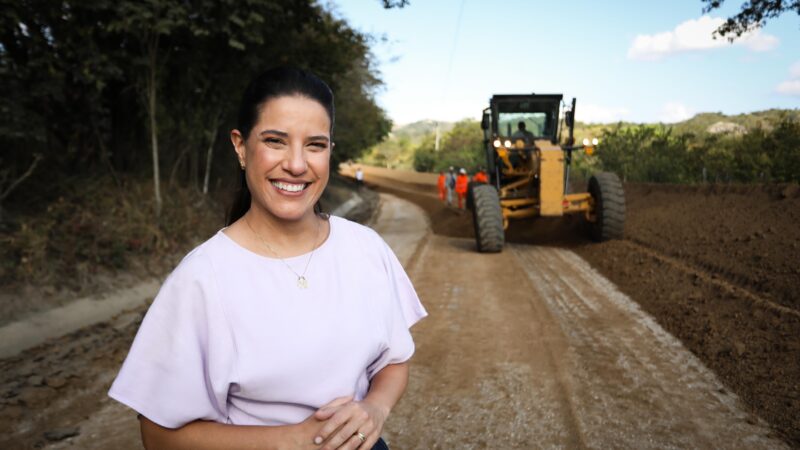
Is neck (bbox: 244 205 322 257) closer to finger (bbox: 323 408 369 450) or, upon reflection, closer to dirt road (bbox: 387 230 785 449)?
finger (bbox: 323 408 369 450)

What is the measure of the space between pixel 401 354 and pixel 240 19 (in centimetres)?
799

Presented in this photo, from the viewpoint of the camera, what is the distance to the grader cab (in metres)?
9.97

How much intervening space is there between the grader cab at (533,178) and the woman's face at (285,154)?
8505 millimetres

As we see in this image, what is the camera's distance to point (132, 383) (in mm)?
1294

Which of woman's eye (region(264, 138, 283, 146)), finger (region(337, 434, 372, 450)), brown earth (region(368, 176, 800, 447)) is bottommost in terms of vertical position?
brown earth (region(368, 176, 800, 447))

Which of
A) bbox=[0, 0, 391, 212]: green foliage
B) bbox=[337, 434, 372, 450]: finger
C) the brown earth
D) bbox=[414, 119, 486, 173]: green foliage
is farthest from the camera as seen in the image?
bbox=[414, 119, 486, 173]: green foliage

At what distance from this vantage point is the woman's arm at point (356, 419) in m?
1.37

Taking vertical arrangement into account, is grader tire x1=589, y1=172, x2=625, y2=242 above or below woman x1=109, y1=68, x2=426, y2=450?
below

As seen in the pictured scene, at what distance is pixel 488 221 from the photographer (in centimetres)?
994

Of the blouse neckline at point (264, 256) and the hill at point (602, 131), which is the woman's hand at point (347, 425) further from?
the hill at point (602, 131)

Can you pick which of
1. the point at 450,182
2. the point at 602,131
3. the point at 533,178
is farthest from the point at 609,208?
the point at 602,131

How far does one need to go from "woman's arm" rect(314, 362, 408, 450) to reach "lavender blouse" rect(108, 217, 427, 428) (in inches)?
2.6

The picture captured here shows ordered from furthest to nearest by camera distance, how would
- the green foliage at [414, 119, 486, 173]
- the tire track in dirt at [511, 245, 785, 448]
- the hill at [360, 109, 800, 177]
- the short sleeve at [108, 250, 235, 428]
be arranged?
the green foliage at [414, 119, 486, 173] → the hill at [360, 109, 800, 177] → the tire track in dirt at [511, 245, 785, 448] → the short sleeve at [108, 250, 235, 428]

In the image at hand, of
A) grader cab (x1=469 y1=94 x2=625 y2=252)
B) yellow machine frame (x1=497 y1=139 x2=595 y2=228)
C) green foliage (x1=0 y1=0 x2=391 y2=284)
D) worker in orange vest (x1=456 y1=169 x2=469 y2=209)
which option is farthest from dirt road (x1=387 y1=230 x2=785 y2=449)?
worker in orange vest (x1=456 y1=169 x2=469 y2=209)
